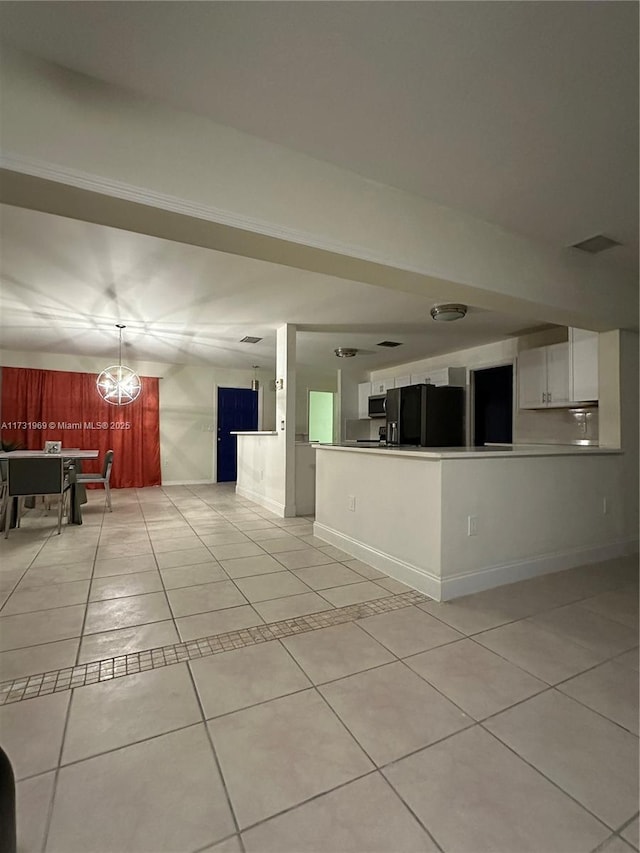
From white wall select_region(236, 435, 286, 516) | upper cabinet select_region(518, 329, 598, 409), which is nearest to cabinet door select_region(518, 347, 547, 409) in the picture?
upper cabinet select_region(518, 329, 598, 409)

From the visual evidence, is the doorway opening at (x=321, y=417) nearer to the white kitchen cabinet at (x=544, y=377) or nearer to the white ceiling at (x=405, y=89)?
the white kitchen cabinet at (x=544, y=377)

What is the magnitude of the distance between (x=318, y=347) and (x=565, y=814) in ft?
18.7

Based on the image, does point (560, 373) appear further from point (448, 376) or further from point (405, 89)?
point (405, 89)

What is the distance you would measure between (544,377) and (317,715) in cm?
451

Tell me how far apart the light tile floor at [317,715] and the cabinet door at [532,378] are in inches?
97.1

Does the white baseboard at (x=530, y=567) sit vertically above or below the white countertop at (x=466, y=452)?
below

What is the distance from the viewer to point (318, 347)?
6277 mm

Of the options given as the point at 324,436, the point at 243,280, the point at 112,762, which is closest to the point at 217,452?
the point at 324,436

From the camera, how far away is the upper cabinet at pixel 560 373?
4008 mm

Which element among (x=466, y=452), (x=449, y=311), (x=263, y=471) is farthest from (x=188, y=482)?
(x=466, y=452)

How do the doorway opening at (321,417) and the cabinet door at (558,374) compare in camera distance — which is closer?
the cabinet door at (558,374)

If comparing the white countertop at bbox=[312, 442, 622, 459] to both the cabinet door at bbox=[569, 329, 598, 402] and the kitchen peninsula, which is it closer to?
the kitchen peninsula

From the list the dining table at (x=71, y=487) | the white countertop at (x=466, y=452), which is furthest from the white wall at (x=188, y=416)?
the white countertop at (x=466, y=452)

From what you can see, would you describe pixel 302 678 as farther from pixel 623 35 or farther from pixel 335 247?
pixel 623 35
